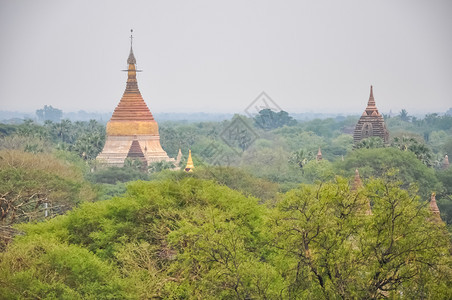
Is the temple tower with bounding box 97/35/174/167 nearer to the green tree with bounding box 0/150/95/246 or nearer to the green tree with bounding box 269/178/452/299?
the green tree with bounding box 0/150/95/246

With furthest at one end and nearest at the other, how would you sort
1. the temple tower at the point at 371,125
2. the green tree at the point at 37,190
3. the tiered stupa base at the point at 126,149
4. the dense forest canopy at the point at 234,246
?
the temple tower at the point at 371,125 < the tiered stupa base at the point at 126,149 < the green tree at the point at 37,190 < the dense forest canopy at the point at 234,246

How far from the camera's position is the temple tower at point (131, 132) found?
283 ft

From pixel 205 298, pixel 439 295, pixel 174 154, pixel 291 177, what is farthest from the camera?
pixel 174 154

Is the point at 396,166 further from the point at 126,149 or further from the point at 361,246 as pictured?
the point at 361,246

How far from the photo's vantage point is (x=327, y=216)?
82.3ft

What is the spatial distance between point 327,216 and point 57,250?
24.9 feet

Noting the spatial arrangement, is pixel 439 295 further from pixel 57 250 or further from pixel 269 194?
pixel 269 194

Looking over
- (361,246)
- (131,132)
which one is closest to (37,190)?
(361,246)

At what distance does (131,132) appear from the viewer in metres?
88.3

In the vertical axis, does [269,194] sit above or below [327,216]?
below

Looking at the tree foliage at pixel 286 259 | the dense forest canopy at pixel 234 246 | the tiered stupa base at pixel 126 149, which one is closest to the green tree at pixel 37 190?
the dense forest canopy at pixel 234 246

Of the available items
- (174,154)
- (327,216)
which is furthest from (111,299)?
(174,154)

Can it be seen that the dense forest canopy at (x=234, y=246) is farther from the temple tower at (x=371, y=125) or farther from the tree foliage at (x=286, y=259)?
the temple tower at (x=371, y=125)

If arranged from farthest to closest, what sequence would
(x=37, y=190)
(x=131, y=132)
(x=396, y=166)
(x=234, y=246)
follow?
(x=131, y=132) → (x=396, y=166) → (x=37, y=190) → (x=234, y=246)
